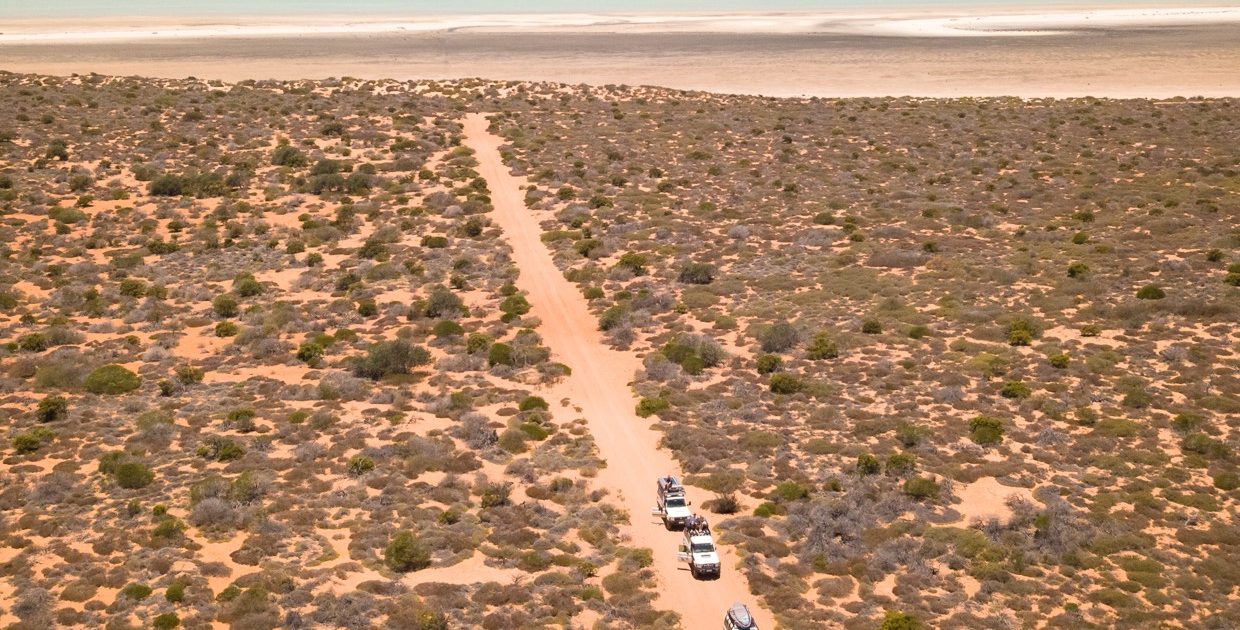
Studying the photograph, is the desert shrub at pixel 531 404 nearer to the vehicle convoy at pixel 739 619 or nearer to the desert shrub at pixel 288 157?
the vehicle convoy at pixel 739 619

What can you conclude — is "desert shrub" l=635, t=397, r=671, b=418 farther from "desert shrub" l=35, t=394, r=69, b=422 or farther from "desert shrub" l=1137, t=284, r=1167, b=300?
"desert shrub" l=1137, t=284, r=1167, b=300

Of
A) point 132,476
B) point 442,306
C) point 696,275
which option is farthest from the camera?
point 696,275

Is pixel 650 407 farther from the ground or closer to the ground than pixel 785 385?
closer to the ground

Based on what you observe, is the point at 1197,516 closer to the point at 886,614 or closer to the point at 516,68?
the point at 886,614

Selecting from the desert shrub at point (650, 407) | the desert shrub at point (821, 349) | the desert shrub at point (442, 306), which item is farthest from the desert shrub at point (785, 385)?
the desert shrub at point (442, 306)

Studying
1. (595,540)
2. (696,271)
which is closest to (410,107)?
(696,271)

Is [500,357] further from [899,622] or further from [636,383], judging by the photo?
[899,622]

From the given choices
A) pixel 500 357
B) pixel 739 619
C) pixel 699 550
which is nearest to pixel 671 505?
pixel 699 550
